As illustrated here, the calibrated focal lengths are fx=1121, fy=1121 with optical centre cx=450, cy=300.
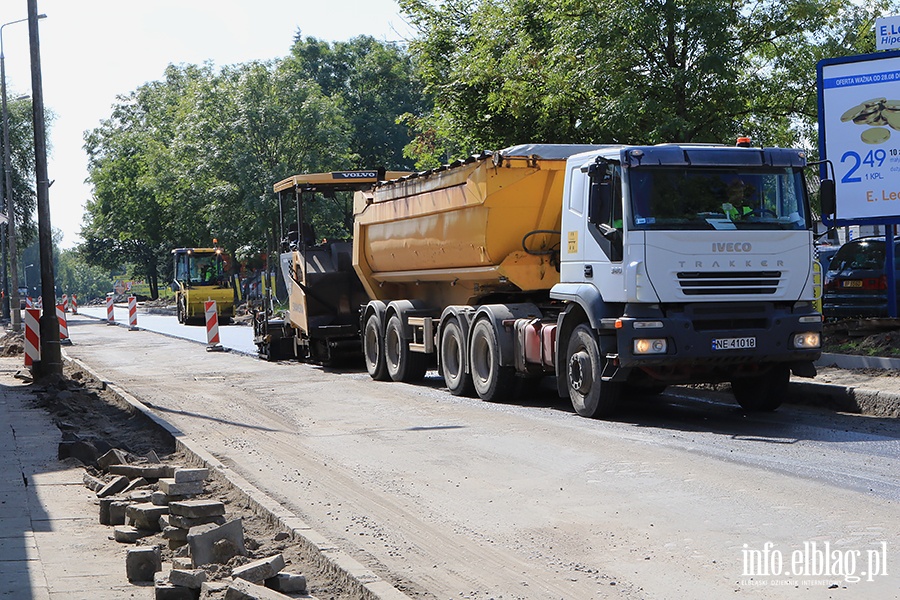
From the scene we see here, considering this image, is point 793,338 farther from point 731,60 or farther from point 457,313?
point 731,60

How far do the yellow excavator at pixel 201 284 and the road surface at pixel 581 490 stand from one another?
97.5ft

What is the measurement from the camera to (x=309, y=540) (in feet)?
21.9

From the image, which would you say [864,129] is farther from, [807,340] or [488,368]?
[488,368]

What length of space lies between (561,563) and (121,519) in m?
3.32

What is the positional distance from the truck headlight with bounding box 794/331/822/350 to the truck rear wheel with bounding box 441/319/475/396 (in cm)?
476

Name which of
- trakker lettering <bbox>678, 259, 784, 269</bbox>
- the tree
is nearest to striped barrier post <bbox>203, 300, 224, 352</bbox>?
trakker lettering <bbox>678, 259, 784, 269</bbox>

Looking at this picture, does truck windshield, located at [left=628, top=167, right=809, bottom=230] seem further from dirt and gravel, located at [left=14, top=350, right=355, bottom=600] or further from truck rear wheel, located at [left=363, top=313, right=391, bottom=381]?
truck rear wheel, located at [left=363, top=313, right=391, bottom=381]

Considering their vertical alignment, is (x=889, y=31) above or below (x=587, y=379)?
above

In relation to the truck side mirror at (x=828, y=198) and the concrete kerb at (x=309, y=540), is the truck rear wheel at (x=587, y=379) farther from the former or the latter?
the concrete kerb at (x=309, y=540)

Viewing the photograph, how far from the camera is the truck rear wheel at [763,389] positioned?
1237 cm

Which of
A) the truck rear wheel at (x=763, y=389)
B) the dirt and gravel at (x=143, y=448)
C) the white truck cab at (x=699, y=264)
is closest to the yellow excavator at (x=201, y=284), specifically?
the dirt and gravel at (x=143, y=448)

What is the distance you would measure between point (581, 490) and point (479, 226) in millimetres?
6504

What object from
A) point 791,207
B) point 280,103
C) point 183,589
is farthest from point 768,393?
point 280,103

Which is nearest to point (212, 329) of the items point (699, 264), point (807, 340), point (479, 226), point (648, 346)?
point (479, 226)
